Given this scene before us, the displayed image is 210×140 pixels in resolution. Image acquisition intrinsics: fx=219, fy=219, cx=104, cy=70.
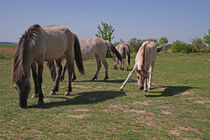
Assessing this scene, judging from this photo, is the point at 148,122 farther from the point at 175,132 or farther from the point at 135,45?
the point at 135,45

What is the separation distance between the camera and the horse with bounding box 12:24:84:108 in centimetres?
509

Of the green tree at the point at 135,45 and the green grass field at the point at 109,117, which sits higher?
the green tree at the point at 135,45

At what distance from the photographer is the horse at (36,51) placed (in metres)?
5.09

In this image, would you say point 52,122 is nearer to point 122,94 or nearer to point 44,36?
point 44,36

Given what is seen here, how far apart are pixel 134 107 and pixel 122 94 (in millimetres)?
1602

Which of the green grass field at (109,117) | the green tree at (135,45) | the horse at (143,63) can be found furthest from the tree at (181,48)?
the green grass field at (109,117)

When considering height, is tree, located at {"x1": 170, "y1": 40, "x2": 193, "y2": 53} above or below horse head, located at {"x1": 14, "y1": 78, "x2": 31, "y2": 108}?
above

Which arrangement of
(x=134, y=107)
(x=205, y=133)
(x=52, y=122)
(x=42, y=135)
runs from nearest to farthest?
(x=42, y=135), (x=205, y=133), (x=52, y=122), (x=134, y=107)

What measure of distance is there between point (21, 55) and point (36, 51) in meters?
0.51

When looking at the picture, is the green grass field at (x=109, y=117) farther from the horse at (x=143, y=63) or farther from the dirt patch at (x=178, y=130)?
the horse at (x=143, y=63)

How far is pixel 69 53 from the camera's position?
7.42 m

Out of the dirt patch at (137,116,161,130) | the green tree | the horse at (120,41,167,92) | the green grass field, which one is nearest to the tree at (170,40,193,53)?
the green tree

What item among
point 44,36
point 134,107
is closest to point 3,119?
point 44,36

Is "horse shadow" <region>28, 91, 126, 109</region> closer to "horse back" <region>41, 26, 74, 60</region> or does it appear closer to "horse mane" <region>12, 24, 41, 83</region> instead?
"horse mane" <region>12, 24, 41, 83</region>
